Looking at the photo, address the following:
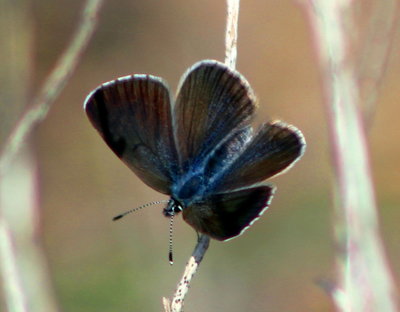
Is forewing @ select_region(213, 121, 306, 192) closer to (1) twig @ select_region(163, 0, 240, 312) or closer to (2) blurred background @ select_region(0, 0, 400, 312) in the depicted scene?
(1) twig @ select_region(163, 0, 240, 312)

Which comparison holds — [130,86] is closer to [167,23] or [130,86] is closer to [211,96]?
[211,96]

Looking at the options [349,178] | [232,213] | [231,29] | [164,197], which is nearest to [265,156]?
[232,213]

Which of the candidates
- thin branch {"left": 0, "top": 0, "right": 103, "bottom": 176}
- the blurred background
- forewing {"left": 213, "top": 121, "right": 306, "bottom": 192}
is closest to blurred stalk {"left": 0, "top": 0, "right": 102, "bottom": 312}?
thin branch {"left": 0, "top": 0, "right": 103, "bottom": 176}

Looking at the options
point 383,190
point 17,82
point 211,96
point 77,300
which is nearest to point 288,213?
point 383,190

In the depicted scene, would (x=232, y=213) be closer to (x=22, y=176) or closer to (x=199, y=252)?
(x=199, y=252)

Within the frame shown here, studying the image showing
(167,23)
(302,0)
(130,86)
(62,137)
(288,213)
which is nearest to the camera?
(302,0)

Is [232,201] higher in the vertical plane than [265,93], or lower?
lower

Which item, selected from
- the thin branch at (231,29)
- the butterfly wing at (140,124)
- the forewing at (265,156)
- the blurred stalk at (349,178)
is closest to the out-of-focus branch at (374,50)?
the blurred stalk at (349,178)

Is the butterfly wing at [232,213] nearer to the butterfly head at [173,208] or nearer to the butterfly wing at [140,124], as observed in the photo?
the butterfly head at [173,208]
